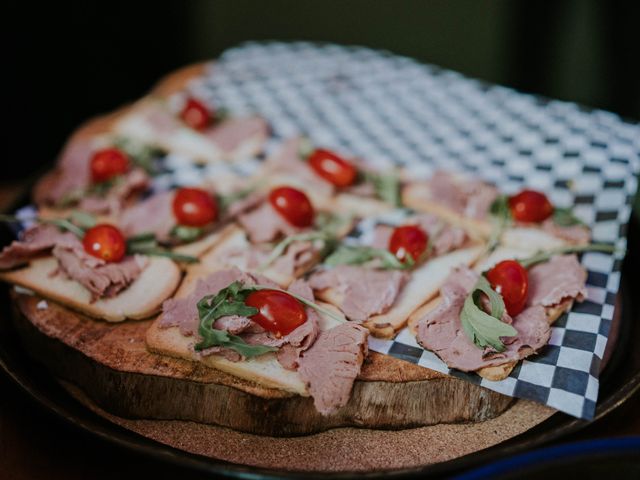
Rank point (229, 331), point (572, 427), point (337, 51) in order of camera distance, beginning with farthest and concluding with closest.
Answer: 1. point (337, 51)
2. point (229, 331)
3. point (572, 427)

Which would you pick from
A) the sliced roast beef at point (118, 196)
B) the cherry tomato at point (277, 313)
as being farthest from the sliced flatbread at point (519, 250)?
the sliced roast beef at point (118, 196)

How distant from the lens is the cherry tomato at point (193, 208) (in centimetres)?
323

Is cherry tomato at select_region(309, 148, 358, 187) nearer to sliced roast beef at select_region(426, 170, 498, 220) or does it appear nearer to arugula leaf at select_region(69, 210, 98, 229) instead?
sliced roast beef at select_region(426, 170, 498, 220)

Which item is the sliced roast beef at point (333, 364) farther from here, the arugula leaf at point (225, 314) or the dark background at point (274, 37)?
the dark background at point (274, 37)

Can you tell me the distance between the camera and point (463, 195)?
3.38 metres

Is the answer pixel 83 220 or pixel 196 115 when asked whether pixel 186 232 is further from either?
pixel 196 115

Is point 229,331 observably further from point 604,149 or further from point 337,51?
point 337,51

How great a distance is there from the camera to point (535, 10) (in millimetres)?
6035

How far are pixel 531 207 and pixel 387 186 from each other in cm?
74

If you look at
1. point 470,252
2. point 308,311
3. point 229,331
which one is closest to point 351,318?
point 308,311

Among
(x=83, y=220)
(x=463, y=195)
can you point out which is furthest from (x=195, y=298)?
(x=463, y=195)

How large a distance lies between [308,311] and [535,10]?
14.9 feet

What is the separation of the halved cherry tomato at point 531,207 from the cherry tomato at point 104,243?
6.05 feet

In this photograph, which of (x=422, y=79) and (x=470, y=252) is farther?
(x=422, y=79)
